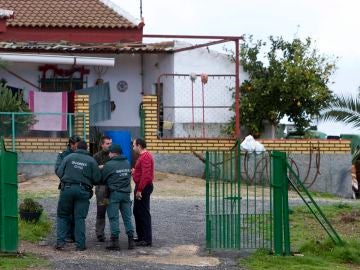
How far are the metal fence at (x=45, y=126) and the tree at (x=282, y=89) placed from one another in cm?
444

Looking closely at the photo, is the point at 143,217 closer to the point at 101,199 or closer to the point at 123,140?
the point at 101,199

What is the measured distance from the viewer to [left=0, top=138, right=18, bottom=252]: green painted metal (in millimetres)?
13719

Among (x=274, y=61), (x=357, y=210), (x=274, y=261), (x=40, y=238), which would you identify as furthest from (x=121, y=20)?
(x=274, y=261)

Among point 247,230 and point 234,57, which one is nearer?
point 247,230

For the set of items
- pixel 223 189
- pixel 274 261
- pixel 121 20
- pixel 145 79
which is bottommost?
pixel 274 261

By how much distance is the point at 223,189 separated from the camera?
14.8m

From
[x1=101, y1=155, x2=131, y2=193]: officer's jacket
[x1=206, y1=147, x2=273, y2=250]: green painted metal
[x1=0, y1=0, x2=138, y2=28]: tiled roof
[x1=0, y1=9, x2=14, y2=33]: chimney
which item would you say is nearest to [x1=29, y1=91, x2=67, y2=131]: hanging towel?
[x1=0, y1=9, x2=14, y2=33]: chimney

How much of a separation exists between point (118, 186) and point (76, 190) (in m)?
0.66

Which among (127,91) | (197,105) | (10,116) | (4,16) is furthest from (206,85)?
(10,116)

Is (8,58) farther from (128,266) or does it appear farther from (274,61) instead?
(128,266)

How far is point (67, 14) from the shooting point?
29.8 m

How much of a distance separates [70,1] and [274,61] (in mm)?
6950

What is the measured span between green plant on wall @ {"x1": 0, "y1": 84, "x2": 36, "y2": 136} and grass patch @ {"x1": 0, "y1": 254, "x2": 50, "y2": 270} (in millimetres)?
10731

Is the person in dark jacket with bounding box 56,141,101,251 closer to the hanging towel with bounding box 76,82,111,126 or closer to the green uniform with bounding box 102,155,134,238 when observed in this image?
the green uniform with bounding box 102,155,134,238
